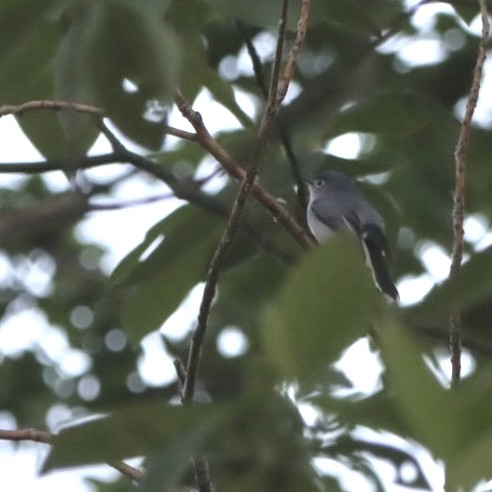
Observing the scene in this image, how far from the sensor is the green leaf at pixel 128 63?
0.54 meters

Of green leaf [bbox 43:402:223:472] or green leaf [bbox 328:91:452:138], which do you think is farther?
green leaf [bbox 328:91:452:138]

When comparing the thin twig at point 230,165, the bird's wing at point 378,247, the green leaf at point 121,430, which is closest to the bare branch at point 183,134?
→ the thin twig at point 230,165

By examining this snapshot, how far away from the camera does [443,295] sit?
0.39 metres

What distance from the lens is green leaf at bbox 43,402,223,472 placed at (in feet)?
1.28

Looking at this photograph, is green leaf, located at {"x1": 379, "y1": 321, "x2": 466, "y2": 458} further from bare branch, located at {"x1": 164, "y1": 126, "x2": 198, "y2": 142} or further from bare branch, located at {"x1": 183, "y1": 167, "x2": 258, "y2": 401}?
bare branch, located at {"x1": 164, "y1": 126, "x2": 198, "y2": 142}

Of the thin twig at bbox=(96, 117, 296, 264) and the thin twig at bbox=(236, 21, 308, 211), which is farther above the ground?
the thin twig at bbox=(236, 21, 308, 211)

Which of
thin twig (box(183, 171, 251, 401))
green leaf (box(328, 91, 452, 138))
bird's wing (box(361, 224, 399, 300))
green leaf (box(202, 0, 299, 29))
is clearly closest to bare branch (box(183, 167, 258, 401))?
thin twig (box(183, 171, 251, 401))

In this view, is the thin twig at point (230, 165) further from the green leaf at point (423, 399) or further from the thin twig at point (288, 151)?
the green leaf at point (423, 399)

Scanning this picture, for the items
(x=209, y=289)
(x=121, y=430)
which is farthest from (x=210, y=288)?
(x=121, y=430)

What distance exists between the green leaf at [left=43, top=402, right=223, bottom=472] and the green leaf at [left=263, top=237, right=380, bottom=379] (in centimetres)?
4

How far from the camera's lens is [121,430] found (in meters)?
0.41

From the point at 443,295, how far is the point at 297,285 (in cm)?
A: 5

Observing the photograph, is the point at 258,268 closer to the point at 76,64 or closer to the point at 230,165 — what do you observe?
the point at 230,165

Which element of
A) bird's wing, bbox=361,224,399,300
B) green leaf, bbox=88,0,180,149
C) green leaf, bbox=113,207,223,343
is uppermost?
bird's wing, bbox=361,224,399,300
